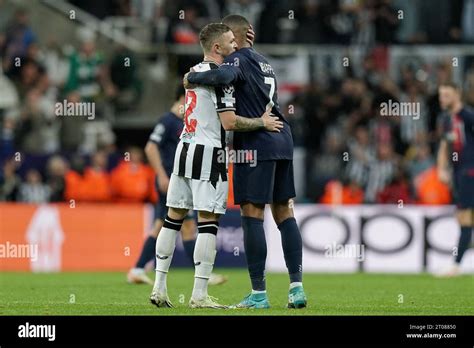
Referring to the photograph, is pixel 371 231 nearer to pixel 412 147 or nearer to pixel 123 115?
pixel 412 147

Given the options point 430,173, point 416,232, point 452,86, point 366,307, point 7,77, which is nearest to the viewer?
point 366,307

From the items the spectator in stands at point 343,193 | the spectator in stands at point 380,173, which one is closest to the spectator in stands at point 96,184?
the spectator in stands at point 343,193

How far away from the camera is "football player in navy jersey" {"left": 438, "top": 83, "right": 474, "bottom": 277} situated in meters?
16.8

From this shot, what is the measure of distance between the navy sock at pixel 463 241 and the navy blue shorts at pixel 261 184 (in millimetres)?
6011

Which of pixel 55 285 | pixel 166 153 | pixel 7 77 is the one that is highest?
pixel 7 77

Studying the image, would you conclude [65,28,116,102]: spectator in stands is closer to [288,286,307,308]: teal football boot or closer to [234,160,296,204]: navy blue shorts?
[234,160,296,204]: navy blue shorts

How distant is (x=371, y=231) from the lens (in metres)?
19.4

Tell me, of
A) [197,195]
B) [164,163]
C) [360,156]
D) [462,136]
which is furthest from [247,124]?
[360,156]

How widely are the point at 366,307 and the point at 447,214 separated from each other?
8198 millimetres

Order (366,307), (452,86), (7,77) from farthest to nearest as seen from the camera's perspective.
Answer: (7,77) → (452,86) → (366,307)

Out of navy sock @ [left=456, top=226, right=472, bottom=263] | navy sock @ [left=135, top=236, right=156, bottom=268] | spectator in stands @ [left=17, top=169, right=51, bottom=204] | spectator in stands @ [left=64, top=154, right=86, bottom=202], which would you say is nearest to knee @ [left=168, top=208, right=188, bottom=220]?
navy sock @ [left=135, top=236, right=156, bottom=268]

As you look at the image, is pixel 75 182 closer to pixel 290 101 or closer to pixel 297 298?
pixel 290 101

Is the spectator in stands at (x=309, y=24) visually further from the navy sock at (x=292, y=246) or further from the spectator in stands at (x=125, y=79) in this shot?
the navy sock at (x=292, y=246)
